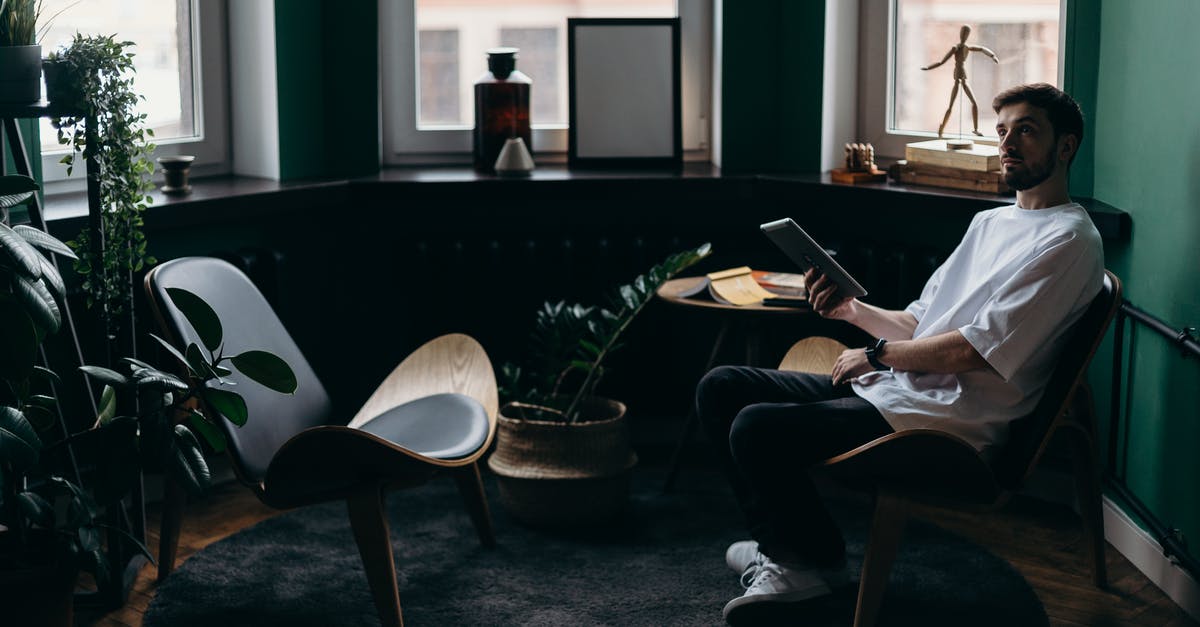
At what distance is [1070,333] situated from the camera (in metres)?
2.42

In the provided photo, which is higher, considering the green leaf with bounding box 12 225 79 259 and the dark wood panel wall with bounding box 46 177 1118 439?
the green leaf with bounding box 12 225 79 259

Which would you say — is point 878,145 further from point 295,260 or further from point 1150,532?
point 295,260

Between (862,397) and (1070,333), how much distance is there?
0.46m

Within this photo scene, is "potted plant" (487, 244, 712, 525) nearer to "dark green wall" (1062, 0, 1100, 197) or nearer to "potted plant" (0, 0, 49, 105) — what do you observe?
"dark green wall" (1062, 0, 1100, 197)

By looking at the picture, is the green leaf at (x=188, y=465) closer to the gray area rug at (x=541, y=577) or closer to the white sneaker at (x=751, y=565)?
the gray area rug at (x=541, y=577)

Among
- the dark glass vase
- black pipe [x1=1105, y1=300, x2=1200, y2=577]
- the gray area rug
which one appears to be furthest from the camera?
the dark glass vase

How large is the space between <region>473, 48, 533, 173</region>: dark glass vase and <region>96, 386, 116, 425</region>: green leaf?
159 centimetres

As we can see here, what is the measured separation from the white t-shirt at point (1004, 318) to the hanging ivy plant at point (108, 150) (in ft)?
5.41

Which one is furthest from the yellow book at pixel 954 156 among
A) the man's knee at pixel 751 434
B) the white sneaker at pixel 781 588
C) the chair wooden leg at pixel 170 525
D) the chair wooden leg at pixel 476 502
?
the chair wooden leg at pixel 170 525

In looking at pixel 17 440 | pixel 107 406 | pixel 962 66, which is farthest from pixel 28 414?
pixel 962 66

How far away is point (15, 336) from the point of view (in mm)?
2207

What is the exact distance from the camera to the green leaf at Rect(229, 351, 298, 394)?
238cm

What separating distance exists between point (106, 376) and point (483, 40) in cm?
198

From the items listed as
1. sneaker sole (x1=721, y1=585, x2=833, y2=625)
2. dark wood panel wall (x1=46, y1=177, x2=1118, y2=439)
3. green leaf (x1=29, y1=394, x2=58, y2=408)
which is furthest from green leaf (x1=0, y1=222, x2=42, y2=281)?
sneaker sole (x1=721, y1=585, x2=833, y2=625)
